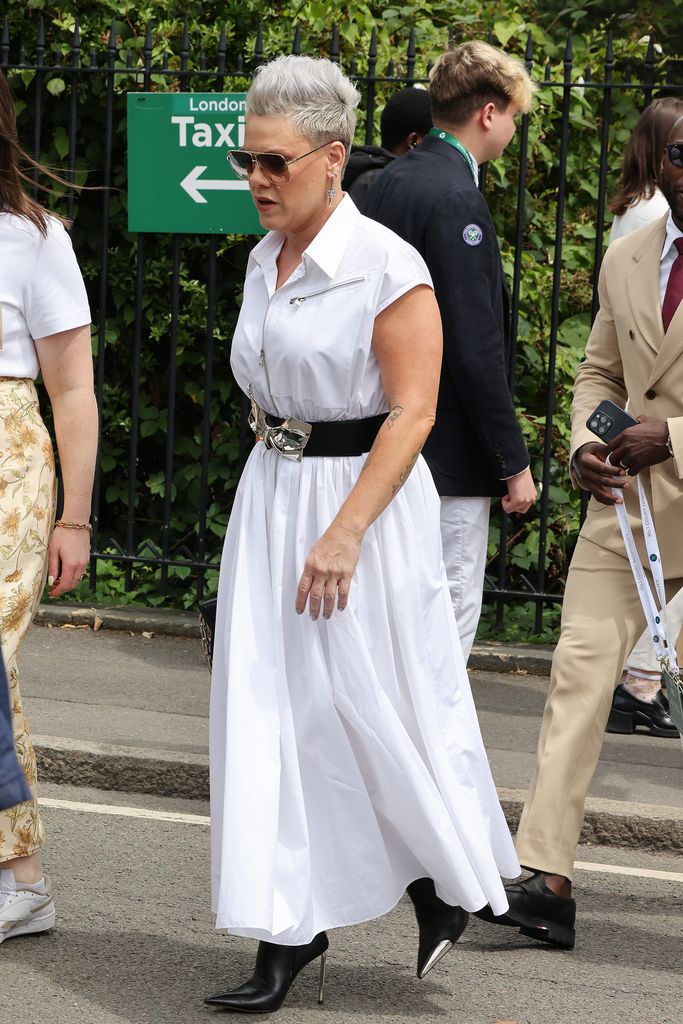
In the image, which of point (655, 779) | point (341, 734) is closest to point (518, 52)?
point (655, 779)

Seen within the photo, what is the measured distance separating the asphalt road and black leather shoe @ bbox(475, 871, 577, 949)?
0.05 metres

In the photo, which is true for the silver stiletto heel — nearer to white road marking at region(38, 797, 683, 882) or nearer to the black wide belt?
the black wide belt

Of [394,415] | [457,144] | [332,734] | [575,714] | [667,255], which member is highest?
[457,144]

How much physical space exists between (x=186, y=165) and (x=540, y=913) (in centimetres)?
420

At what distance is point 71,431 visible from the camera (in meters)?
3.86

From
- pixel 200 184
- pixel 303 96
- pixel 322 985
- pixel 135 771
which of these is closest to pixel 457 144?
pixel 303 96

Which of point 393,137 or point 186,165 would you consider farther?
point 186,165

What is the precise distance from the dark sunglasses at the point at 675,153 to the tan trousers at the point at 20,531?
1.66m

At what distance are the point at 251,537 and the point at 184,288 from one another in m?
4.28

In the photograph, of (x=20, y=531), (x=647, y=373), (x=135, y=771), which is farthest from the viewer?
(x=135, y=771)

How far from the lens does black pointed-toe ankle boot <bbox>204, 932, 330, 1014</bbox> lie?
342 centimetres

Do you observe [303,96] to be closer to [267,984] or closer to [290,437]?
[290,437]

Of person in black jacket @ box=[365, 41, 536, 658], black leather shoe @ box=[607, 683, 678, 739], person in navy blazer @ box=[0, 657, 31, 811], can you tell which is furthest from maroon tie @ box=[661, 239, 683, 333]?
person in navy blazer @ box=[0, 657, 31, 811]

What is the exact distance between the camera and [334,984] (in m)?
3.66
